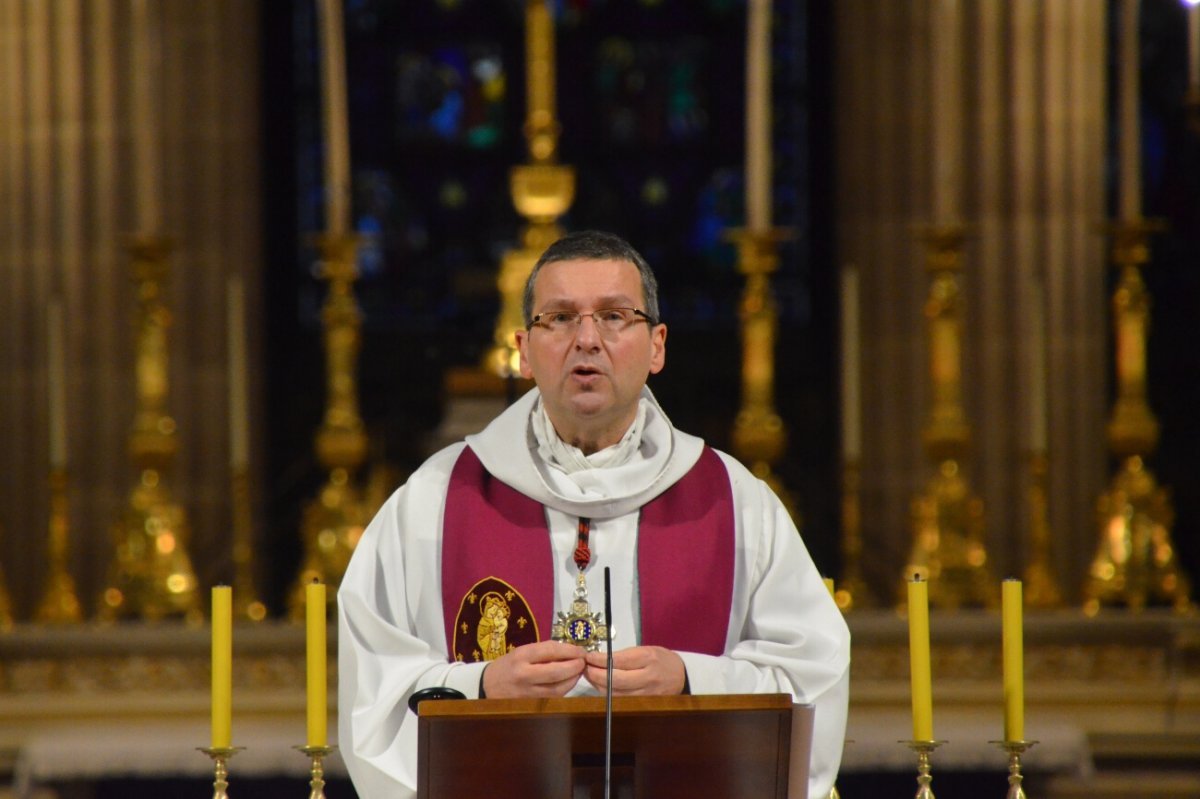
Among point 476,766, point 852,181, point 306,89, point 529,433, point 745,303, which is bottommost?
point 476,766

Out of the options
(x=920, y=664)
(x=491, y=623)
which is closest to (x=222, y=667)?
(x=491, y=623)

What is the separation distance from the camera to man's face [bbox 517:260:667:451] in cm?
334

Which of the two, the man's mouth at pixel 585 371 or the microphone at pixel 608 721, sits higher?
the man's mouth at pixel 585 371

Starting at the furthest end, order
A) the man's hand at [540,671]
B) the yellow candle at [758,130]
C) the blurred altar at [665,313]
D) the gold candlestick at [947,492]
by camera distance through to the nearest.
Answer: the gold candlestick at [947,492] → the yellow candle at [758,130] → the blurred altar at [665,313] → the man's hand at [540,671]

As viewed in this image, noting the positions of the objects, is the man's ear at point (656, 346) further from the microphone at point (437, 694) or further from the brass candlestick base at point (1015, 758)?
the brass candlestick base at point (1015, 758)

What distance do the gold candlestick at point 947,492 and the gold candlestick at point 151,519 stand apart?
2152mm

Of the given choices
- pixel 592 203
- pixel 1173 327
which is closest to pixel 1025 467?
pixel 1173 327

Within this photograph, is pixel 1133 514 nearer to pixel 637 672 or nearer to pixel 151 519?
pixel 151 519

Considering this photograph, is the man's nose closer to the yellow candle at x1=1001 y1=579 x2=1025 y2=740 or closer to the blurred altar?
the yellow candle at x1=1001 y1=579 x2=1025 y2=740

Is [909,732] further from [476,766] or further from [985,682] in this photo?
[476,766]

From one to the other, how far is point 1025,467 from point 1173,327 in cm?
302

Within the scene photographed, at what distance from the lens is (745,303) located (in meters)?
6.75

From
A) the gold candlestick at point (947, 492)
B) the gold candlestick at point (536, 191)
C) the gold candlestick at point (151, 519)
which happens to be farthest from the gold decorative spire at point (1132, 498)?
the gold candlestick at point (151, 519)

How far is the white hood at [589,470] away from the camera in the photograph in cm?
346
